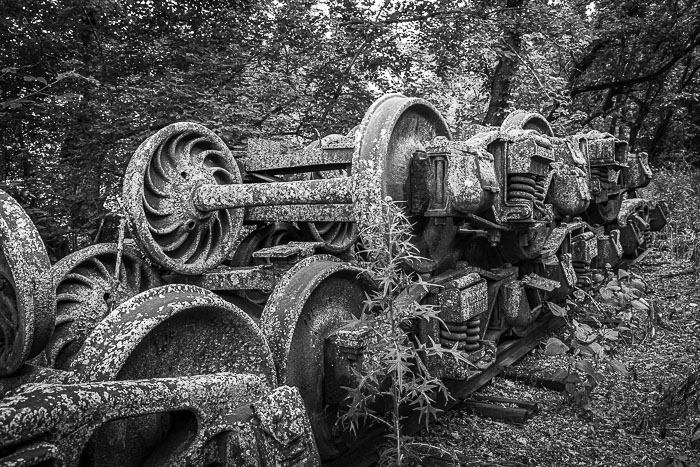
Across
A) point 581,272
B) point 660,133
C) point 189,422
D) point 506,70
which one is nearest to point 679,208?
point 660,133

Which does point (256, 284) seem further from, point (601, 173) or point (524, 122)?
point (601, 173)

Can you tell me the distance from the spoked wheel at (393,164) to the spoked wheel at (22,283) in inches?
57.3

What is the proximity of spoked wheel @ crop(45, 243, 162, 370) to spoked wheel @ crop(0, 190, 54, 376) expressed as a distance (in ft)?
2.28

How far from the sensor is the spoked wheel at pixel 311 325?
3045 millimetres

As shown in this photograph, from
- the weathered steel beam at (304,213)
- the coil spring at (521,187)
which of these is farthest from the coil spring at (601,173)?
the weathered steel beam at (304,213)

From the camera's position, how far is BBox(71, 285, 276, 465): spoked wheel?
7.29 feet

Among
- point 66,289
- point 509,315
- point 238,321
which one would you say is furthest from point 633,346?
point 66,289

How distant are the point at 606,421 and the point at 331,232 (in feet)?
8.91

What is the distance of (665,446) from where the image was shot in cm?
360

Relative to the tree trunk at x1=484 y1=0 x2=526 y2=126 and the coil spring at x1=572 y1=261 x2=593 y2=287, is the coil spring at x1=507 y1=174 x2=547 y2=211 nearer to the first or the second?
the coil spring at x1=572 y1=261 x2=593 y2=287

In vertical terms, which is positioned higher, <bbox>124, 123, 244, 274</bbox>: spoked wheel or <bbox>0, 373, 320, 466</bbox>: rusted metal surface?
<bbox>124, 123, 244, 274</bbox>: spoked wheel

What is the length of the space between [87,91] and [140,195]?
419 centimetres

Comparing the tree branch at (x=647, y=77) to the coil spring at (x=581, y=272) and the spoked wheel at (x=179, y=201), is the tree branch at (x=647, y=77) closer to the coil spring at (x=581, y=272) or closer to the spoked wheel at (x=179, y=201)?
the coil spring at (x=581, y=272)

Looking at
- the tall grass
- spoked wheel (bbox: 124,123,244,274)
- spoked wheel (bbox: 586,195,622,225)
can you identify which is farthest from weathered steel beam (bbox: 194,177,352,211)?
the tall grass
